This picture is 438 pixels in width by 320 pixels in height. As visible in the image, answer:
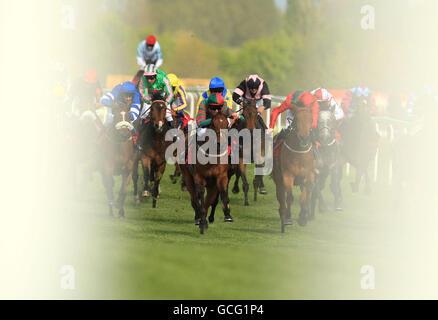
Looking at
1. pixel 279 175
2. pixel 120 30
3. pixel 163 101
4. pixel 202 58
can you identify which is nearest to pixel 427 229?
pixel 279 175

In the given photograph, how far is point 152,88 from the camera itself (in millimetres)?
11344

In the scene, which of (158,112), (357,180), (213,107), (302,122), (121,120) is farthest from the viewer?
(357,180)

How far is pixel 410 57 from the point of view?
1084 centimetres

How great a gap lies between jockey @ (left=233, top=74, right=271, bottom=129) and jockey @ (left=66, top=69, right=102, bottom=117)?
2.43 meters

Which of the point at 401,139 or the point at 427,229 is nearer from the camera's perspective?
the point at 427,229

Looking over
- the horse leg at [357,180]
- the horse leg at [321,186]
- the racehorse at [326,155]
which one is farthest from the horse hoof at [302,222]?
the horse leg at [357,180]

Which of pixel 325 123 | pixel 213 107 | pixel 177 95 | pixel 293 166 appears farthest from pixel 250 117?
pixel 213 107

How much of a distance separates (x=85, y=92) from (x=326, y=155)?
14.1ft

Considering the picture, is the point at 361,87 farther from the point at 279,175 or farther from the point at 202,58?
the point at 202,58

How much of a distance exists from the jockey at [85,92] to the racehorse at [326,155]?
13.2ft

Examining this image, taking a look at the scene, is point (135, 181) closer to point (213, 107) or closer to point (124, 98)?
point (124, 98)

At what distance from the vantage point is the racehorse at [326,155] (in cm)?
1018

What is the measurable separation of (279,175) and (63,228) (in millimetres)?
2784

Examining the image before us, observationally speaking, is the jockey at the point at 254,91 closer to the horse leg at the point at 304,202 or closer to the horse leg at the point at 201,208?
the horse leg at the point at 304,202
